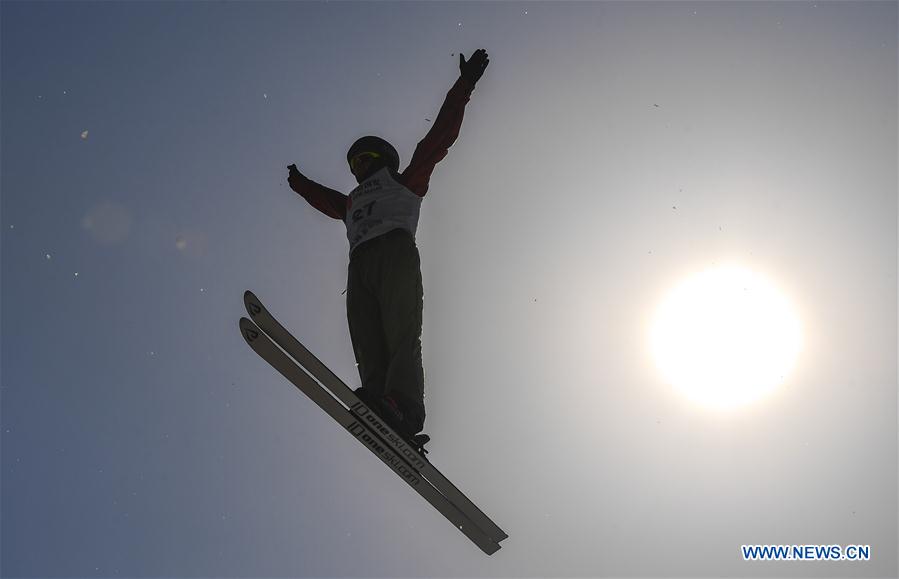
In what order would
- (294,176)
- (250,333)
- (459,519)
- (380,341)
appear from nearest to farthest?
1. (250,333)
2. (380,341)
3. (459,519)
4. (294,176)

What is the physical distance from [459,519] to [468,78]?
3.56 metres

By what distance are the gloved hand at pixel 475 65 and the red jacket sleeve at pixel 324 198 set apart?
1.60 m

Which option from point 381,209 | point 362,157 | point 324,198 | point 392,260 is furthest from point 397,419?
point 324,198

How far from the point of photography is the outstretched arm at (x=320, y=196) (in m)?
6.90

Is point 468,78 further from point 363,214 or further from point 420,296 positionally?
point 420,296

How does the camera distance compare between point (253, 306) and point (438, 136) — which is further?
point (438, 136)

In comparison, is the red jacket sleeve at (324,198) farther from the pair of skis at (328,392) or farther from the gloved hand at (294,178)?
the pair of skis at (328,392)

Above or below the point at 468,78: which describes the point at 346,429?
below

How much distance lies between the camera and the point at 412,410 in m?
5.48

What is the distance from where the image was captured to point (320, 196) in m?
6.98

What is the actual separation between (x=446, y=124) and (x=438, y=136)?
11 centimetres

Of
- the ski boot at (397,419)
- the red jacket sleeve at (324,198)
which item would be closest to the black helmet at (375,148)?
the red jacket sleeve at (324,198)

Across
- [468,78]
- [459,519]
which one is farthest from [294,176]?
[459,519]

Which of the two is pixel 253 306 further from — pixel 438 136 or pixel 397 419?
pixel 438 136
